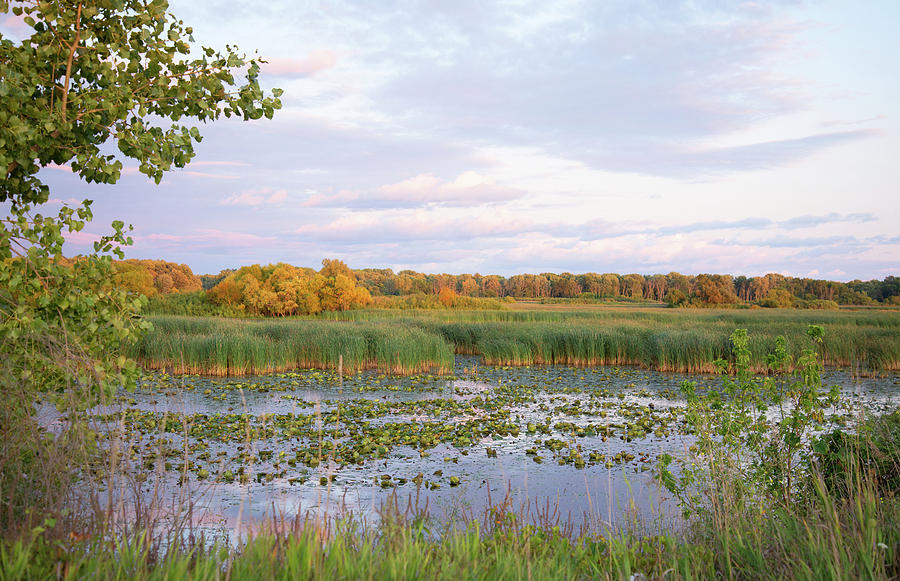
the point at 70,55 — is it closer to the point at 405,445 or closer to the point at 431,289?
the point at 405,445

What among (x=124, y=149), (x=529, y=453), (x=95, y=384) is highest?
(x=124, y=149)

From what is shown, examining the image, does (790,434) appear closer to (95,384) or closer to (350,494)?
→ (350,494)

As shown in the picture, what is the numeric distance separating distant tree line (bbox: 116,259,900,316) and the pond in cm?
1395

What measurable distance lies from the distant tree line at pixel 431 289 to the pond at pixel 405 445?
45.8 ft

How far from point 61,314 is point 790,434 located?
5.86m

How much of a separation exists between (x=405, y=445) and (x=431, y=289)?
175 ft

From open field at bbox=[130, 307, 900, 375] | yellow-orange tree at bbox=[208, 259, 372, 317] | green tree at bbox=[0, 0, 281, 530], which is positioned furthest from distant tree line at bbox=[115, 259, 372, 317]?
green tree at bbox=[0, 0, 281, 530]

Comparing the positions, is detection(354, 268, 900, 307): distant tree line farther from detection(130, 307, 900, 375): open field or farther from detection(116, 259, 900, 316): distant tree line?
detection(130, 307, 900, 375): open field

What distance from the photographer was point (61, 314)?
428cm

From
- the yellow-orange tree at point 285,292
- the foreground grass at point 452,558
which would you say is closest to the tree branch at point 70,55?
the foreground grass at point 452,558

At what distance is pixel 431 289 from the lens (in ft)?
202

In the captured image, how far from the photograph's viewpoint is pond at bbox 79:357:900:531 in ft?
18.3

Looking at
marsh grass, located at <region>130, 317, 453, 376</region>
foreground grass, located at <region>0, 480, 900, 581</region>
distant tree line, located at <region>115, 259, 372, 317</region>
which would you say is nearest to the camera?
foreground grass, located at <region>0, 480, 900, 581</region>

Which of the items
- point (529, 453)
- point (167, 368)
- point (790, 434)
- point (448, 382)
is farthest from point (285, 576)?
point (167, 368)
